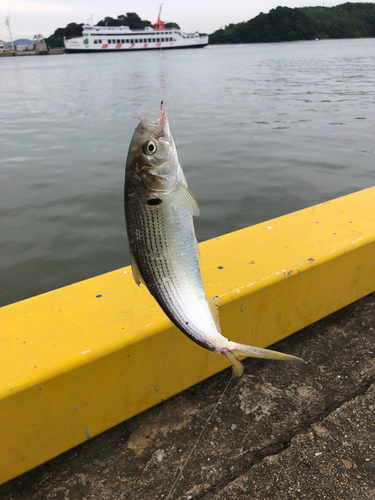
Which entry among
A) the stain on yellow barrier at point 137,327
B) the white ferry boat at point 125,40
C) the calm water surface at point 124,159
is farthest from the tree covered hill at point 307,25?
the stain on yellow barrier at point 137,327

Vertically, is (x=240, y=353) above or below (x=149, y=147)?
below

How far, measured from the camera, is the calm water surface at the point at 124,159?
20.1 ft

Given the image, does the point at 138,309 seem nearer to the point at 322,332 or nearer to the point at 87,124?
the point at 322,332

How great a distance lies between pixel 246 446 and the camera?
2.29 m

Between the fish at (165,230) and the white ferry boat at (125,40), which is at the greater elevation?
the white ferry boat at (125,40)

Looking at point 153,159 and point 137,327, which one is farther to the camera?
point 137,327

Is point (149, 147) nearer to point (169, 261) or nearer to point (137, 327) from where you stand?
point (169, 261)

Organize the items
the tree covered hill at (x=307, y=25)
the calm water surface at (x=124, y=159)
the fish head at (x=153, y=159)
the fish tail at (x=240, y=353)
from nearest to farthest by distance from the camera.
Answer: the fish head at (x=153, y=159) < the fish tail at (x=240, y=353) < the calm water surface at (x=124, y=159) < the tree covered hill at (x=307, y=25)

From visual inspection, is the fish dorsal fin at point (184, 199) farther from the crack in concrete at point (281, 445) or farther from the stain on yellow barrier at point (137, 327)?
the crack in concrete at point (281, 445)

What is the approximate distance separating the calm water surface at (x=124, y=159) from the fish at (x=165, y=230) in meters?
0.35

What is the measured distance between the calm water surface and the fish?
349 millimetres

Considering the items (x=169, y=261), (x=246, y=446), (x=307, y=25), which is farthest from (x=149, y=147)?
(x=307, y=25)

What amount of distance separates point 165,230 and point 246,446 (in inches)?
66.8

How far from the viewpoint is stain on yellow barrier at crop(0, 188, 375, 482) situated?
1.97 meters
